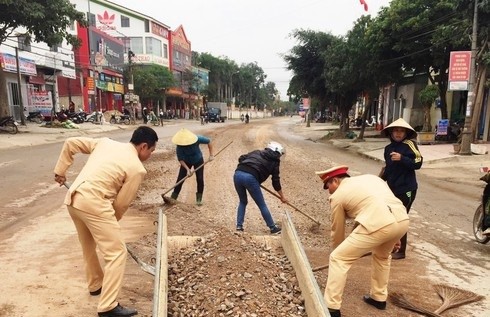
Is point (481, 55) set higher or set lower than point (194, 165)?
higher

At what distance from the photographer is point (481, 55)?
13.2 metres

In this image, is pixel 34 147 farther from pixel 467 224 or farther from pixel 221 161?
pixel 467 224

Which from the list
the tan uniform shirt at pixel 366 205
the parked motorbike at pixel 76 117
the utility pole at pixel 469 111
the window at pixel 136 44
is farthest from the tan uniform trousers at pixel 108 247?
the window at pixel 136 44

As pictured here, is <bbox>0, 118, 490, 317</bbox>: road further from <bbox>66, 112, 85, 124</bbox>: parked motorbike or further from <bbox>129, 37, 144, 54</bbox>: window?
<bbox>129, 37, 144, 54</bbox>: window

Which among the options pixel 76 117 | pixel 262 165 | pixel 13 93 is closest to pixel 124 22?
pixel 76 117

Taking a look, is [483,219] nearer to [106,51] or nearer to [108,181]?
[108,181]

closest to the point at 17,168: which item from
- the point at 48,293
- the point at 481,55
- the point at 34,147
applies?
the point at 34,147

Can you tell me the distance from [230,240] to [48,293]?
1853mm

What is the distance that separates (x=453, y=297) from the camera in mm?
3771

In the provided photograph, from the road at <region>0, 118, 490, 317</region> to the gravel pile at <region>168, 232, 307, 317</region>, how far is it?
14.3 inches

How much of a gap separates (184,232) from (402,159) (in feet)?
9.89

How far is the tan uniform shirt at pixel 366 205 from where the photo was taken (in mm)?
3053

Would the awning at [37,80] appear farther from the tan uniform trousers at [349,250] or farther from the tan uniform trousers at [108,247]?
the tan uniform trousers at [349,250]

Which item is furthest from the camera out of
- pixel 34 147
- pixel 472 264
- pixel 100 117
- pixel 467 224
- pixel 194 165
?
pixel 100 117
